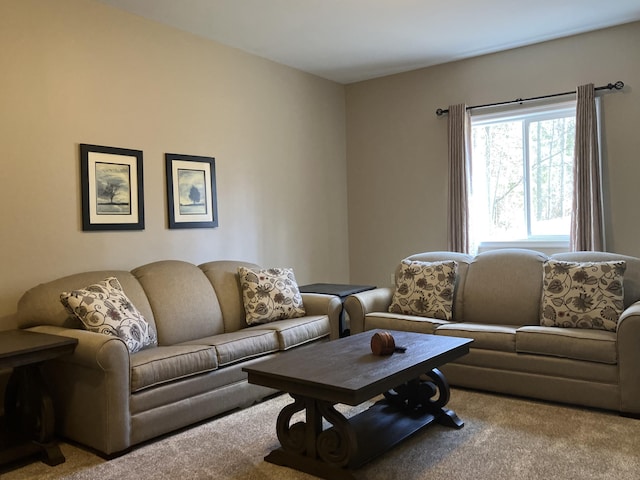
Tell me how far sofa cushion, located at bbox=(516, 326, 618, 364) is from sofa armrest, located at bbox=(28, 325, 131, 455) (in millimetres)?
2440

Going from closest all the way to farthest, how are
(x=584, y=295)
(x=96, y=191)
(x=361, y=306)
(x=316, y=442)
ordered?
1. (x=316, y=442)
2. (x=584, y=295)
3. (x=96, y=191)
4. (x=361, y=306)

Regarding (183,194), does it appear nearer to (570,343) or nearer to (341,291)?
(341,291)

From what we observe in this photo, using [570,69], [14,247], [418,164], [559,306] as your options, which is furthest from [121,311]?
[570,69]

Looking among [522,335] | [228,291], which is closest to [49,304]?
[228,291]

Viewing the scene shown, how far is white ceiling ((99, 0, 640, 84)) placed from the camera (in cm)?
392

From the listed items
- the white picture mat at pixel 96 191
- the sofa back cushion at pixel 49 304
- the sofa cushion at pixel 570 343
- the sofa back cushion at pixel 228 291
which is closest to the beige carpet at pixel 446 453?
the sofa cushion at pixel 570 343

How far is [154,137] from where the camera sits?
4121mm

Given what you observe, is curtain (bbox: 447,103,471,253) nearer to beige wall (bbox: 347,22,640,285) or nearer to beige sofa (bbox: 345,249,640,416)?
beige wall (bbox: 347,22,640,285)

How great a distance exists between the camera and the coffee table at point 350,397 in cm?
243

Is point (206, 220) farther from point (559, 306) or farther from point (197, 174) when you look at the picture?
point (559, 306)

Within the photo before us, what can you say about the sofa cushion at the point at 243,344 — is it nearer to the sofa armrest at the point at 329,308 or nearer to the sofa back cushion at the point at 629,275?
the sofa armrest at the point at 329,308

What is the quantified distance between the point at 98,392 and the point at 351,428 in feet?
4.37

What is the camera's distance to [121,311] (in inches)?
126

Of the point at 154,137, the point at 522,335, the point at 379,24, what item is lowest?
the point at 522,335
